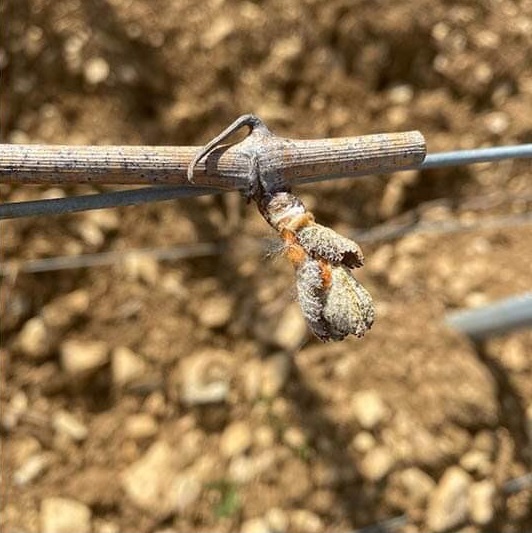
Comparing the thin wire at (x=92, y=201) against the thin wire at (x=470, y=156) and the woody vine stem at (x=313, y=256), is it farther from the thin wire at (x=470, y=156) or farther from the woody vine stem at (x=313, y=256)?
the thin wire at (x=470, y=156)

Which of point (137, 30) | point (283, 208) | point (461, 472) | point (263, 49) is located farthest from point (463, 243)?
point (283, 208)

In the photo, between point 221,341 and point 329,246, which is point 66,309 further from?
point 329,246

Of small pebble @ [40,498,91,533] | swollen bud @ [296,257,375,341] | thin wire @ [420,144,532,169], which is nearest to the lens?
swollen bud @ [296,257,375,341]

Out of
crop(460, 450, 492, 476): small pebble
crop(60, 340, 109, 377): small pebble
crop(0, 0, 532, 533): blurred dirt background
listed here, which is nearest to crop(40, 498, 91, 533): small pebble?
crop(0, 0, 532, 533): blurred dirt background

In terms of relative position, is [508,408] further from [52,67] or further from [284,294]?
[52,67]

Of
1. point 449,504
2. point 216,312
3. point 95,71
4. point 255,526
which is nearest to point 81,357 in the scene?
point 216,312

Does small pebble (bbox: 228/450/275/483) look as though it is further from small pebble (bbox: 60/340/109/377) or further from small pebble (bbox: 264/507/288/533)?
small pebble (bbox: 60/340/109/377)

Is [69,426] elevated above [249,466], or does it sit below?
above
